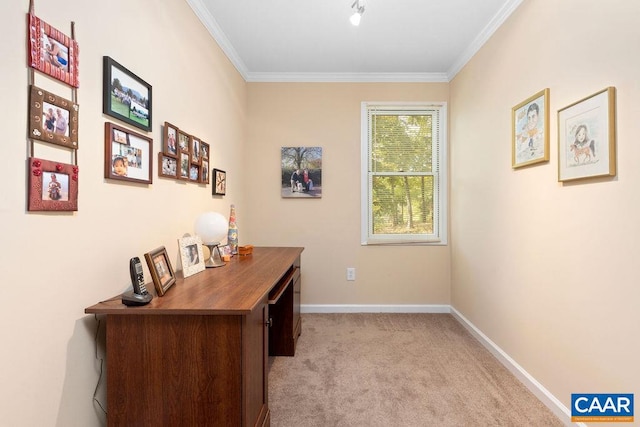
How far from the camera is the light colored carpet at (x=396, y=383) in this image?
5.82 ft

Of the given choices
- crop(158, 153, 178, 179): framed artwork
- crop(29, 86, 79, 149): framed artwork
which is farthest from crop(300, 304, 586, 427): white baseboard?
crop(29, 86, 79, 149): framed artwork

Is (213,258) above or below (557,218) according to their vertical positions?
below

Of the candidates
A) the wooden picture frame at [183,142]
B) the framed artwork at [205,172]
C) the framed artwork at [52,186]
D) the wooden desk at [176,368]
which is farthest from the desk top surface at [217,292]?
the wooden picture frame at [183,142]

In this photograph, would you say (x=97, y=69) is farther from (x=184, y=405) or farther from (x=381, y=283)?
(x=381, y=283)

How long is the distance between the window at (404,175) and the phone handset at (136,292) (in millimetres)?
2552

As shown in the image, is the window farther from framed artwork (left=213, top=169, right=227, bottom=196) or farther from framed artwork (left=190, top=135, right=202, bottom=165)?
framed artwork (left=190, top=135, right=202, bottom=165)

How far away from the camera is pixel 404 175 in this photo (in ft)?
11.6

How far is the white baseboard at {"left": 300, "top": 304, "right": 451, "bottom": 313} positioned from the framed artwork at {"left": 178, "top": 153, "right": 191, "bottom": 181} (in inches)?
78.8

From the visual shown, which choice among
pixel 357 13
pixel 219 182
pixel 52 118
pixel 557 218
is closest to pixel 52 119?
pixel 52 118

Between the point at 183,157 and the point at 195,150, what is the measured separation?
7.5 inches

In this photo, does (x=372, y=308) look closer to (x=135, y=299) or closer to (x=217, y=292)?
(x=217, y=292)

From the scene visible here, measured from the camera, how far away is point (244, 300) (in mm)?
1302

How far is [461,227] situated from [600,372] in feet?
5.81

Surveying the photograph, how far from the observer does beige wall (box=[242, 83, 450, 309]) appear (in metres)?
3.47
